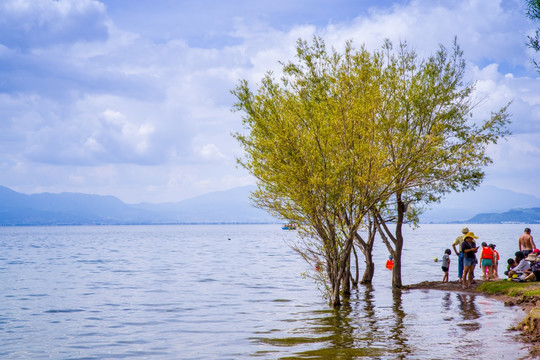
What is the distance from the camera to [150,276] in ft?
164

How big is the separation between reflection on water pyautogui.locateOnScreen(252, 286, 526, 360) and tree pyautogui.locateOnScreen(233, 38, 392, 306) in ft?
7.75

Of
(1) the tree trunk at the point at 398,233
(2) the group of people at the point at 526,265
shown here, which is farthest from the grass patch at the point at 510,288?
(1) the tree trunk at the point at 398,233

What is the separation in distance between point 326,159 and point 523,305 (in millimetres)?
11253

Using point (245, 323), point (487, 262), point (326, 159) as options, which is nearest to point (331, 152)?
point (326, 159)

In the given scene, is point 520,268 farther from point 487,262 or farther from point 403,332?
point 403,332

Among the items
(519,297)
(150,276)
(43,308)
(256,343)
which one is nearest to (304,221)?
(256,343)

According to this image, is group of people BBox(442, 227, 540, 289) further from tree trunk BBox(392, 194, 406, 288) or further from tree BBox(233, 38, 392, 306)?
tree BBox(233, 38, 392, 306)

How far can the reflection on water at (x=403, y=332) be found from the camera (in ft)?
52.7

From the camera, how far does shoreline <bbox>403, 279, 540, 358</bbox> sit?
1602 centimetres

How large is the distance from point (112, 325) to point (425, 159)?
53.3ft

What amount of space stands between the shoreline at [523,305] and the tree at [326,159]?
689cm

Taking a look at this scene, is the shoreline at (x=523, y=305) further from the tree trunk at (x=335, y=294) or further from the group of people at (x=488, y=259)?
the tree trunk at (x=335, y=294)

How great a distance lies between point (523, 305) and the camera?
77.4ft

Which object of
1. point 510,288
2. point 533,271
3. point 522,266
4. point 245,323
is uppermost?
point 522,266
